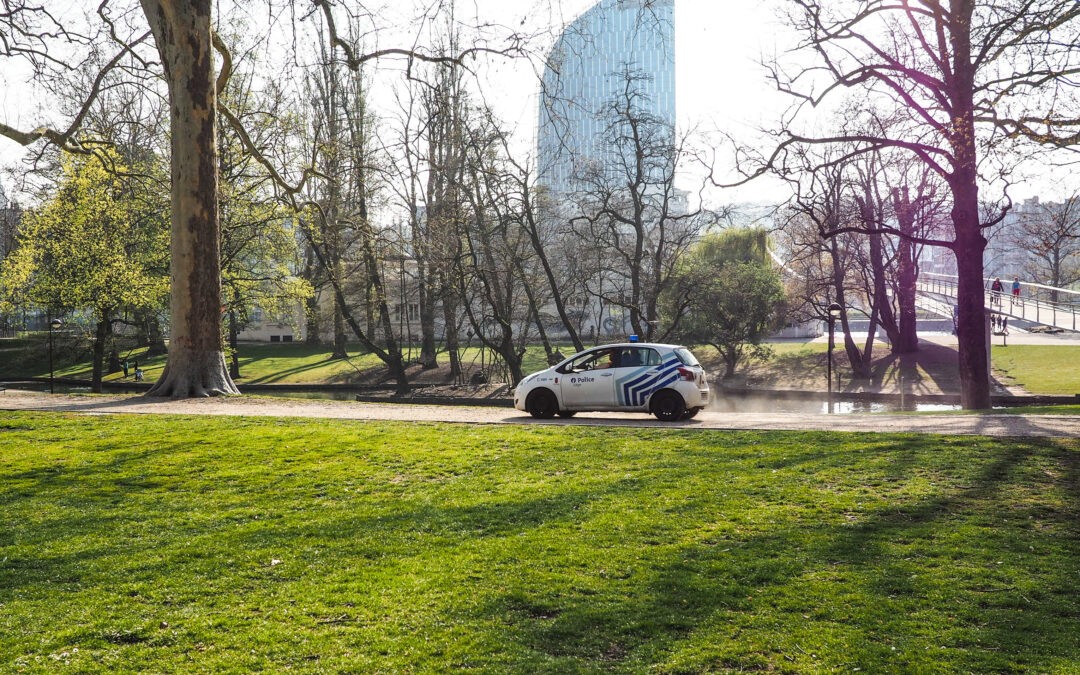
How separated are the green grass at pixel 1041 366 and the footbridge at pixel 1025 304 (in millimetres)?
2198

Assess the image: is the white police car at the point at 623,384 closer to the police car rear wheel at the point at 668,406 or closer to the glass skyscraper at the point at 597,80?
the police car rear wheel at the point at 668,406

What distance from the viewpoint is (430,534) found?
705 cm

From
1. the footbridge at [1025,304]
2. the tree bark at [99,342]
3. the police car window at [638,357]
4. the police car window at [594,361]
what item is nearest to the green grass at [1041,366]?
the footbridge at [1025,304]

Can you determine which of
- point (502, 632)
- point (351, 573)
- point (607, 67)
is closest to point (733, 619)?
point (502, 632)

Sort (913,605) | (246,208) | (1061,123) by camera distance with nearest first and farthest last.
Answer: (913,605), (1061,123), (246,208)

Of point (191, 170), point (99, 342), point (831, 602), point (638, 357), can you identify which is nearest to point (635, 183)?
point (638, 357)

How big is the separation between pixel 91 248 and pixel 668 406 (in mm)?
26749

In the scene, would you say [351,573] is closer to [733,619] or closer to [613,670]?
[613,670]

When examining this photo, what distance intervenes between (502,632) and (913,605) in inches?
109

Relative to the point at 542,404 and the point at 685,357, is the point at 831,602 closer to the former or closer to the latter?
the point at 685,357

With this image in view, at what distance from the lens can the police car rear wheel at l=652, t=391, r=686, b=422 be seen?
48.9 feet

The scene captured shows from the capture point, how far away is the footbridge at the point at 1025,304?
135 feet

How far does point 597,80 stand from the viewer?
34.7 m

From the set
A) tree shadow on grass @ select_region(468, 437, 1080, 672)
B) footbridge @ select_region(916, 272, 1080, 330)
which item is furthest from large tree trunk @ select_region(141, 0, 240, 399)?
footbridge @ select_region(916, 272, 1080, 330)
